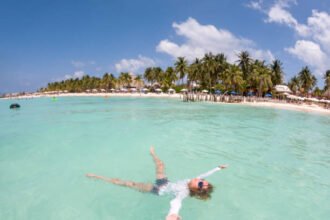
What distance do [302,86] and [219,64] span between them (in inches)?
1059

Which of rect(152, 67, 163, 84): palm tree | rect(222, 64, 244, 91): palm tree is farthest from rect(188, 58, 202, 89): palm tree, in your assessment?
rect(152, 67, 163, 84): palm tree

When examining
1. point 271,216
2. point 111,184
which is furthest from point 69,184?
point 271,216

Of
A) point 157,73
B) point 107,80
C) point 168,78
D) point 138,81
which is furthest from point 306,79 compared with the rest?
point 107,80

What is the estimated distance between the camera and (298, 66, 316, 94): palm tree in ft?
216

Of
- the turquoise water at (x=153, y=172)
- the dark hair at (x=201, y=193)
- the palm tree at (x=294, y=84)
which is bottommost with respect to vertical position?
the turquoise water at (x=153, y=172)

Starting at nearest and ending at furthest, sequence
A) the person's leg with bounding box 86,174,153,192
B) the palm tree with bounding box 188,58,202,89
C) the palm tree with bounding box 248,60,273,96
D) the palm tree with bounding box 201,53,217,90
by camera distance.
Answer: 1. the person's leg with bounding box 86,174,153,192
2. the palm tree with bounding box 248,60,273,96
3. the palm tree with bounding box 201,53,217,90
4. the palm tree with bounding box 188,58,202,89

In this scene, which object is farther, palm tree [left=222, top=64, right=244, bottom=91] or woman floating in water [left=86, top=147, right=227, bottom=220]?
palm tree [left=222, top=64, right=244, bottom=91]

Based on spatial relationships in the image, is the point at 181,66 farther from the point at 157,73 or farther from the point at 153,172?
the point at 153,172

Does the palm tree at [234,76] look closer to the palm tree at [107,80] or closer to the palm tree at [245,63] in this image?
the palm tree at [245,63]

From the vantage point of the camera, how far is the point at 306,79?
217 ft

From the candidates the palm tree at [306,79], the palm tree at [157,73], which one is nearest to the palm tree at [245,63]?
the palm tree at [306,79]

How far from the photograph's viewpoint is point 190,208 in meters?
6.79

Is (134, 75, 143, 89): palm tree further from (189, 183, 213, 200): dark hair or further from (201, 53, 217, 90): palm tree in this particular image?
(189, 183, 213, 200): dark hair

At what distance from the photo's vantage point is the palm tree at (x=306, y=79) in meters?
65.9
